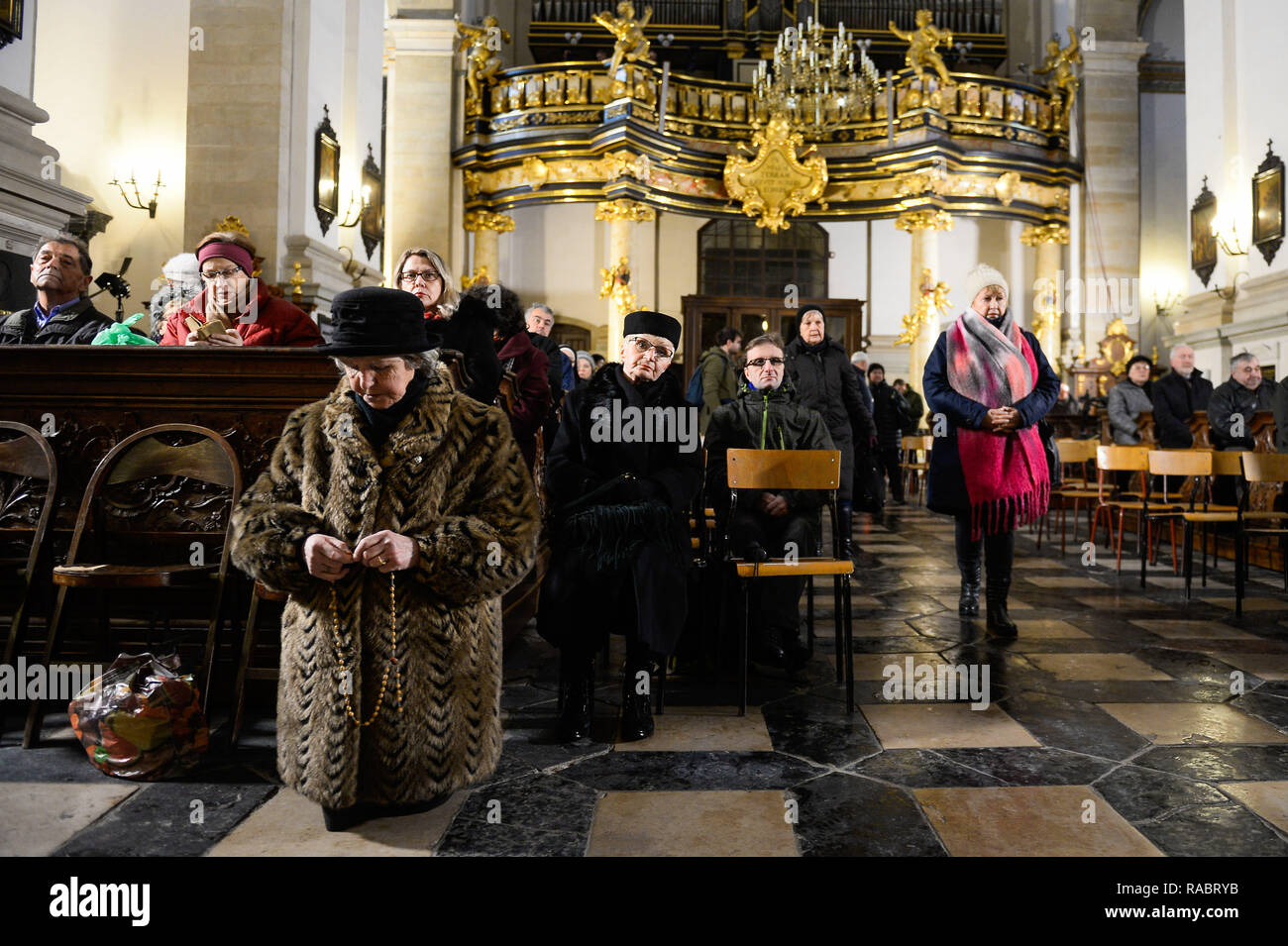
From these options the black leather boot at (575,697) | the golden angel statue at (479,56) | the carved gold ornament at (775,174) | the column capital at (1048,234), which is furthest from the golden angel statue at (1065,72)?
the black leather boot at (575,697)

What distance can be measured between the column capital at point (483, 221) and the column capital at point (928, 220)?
690 cm

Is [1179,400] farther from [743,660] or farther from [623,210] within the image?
[623,210]

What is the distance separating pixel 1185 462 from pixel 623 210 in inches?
429

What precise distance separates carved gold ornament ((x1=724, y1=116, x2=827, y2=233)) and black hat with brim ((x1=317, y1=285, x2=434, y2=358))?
1427 cm

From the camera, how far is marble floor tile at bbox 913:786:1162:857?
81.1 inches

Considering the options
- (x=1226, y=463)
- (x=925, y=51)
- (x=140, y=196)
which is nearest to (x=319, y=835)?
(x=1226, y=463)

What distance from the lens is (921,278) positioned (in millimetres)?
15219

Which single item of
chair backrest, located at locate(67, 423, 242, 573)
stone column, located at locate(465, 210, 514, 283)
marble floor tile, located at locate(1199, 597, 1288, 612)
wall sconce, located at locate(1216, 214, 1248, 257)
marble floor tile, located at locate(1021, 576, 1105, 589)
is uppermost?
stone column, located at locate(465, 210, 514, 283)

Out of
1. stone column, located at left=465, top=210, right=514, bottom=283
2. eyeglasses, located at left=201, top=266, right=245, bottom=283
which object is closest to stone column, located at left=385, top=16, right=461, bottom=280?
stone column, located at left=465, top=210, right=514, bottom=283

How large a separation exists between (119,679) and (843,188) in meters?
15.3

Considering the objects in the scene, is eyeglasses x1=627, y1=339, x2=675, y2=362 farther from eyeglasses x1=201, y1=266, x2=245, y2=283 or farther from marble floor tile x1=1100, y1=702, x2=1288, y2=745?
marble floor tile x1=1100, y1=702, x2=1288, y2=745

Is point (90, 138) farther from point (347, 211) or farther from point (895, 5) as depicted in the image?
point (895, 5)

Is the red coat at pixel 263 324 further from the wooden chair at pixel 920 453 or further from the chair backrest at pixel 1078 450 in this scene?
the wooden chair at pixel 920 453

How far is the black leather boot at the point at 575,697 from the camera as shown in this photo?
2.87 meters
